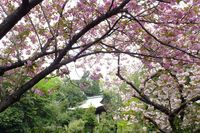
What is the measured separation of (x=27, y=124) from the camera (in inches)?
665

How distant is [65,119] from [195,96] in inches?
554

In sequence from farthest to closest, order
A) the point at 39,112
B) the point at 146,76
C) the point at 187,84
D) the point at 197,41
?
the point at 39,112
the point at 146,76
the point at 187,84
the point at 197,41

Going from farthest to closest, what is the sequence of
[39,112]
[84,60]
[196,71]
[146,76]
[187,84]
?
[39,112], [146,76], [187,84], [84,60], [196,71]

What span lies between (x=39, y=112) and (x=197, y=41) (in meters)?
12.6

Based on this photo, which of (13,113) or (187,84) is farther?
(13,113)

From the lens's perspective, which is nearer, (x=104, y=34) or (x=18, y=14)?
(x=18, y=14)

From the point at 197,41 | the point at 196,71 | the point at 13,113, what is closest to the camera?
the point at 197,41

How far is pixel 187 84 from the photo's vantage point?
29.7 ft

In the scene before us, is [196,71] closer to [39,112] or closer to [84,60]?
[84,60]

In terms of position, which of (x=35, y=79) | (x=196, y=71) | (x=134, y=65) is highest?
(x=134, y=65)

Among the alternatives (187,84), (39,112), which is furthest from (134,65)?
(39,112)

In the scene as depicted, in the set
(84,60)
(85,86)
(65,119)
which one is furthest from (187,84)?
(65,119)

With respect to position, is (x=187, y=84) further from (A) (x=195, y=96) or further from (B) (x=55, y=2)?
(B) (x=55, y=2)

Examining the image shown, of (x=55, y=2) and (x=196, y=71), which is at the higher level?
(x=55, y=2)
